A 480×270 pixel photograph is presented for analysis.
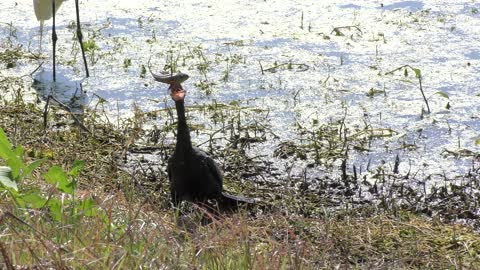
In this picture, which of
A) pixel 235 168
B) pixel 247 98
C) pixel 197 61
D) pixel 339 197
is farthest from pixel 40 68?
pixel 339 197

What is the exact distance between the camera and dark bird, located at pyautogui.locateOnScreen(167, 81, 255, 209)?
17.6 ft

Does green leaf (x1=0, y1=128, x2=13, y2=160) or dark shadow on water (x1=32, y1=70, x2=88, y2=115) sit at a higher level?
green leaf (x1=0, y1=128, x2=13, y2=160)

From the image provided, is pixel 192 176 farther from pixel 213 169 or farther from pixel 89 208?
pixel 89 208

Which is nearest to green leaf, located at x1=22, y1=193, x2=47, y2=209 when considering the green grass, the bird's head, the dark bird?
the green grass

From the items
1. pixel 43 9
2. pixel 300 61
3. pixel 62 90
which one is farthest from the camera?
pixel 43 9

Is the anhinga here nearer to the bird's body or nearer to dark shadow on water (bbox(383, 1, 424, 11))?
the bird's body

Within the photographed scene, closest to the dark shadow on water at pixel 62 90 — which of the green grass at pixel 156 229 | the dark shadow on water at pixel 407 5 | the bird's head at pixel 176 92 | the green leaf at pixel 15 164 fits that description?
the green grass at pixel 156 229

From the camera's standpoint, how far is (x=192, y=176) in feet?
17.7

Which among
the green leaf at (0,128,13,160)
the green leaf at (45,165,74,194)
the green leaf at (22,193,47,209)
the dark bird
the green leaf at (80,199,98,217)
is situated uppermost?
the green leaf at (0,128,13,160)

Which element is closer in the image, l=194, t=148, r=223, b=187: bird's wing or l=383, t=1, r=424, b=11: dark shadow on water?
l=194, t=148, r=223, b=187: bird's wing

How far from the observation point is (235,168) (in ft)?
19.9

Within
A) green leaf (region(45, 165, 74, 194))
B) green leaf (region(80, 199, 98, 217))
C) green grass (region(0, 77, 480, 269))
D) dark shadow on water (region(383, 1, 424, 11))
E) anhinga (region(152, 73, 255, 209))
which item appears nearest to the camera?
green grass (region(0, 77, 480, 269))

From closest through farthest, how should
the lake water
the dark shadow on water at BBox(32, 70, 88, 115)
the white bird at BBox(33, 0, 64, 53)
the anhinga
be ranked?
the anhinga, the lake water, the dark shadow on water at BBox(32, 70, 88, 115), the white bird at BBox(33, 0, 64, 53)

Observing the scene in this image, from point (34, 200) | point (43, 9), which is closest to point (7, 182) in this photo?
point (34, 200)
